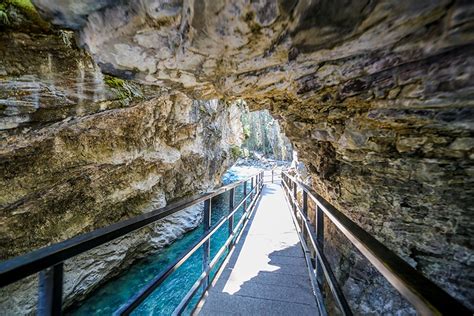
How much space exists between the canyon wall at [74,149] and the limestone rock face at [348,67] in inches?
52.8

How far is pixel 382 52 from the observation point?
191 centimetres

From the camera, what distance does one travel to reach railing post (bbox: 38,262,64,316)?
795mm

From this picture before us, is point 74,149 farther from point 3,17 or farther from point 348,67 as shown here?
point 348,67

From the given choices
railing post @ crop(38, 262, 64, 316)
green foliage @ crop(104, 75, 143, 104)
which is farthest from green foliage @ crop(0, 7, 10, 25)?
railing post @ crop(38, 262, 64, 316)

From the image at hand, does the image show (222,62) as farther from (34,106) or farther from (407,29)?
(34,106)

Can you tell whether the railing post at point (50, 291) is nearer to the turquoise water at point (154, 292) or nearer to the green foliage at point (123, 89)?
the turquoise water at point (154, 292)

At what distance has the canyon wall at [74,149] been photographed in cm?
320

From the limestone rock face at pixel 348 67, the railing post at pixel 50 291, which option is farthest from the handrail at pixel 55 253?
the limestone rock face at pixel 348 67

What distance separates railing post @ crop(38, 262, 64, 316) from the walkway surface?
5.25 ft

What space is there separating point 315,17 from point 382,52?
Answer: 0.73 metres

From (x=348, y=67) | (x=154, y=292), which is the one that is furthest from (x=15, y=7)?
(x=154, y=292)

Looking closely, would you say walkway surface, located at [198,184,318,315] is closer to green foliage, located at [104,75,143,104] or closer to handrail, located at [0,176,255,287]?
handrail, located at [0,176,255,287]

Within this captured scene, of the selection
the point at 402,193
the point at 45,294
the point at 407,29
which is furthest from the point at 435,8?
the point at 402,193

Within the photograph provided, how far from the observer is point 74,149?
4395mm
